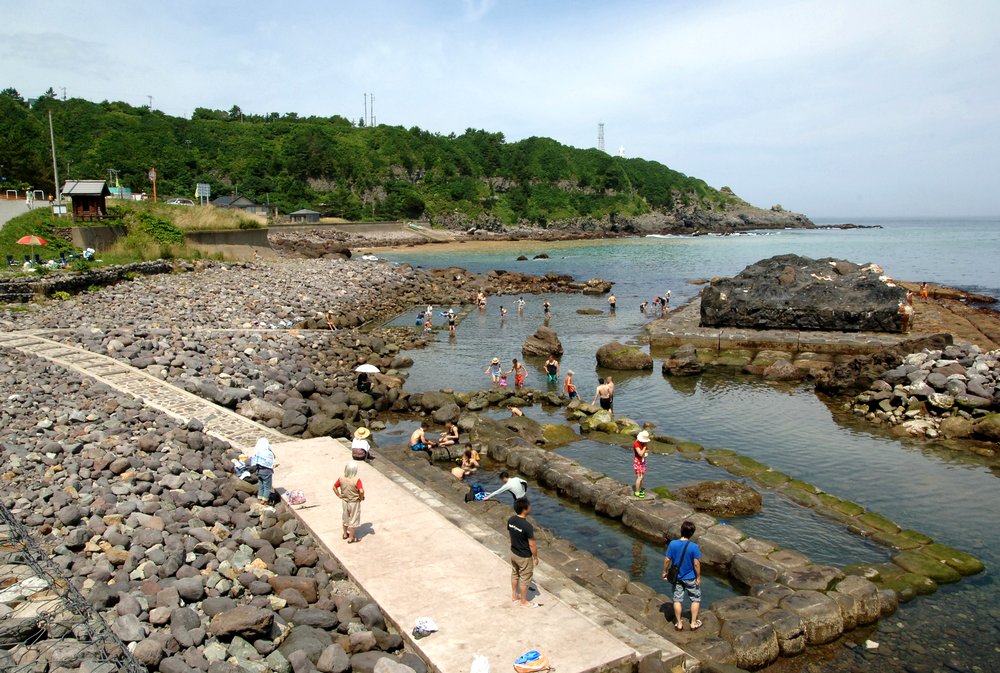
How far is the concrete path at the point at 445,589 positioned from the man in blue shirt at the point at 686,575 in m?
1.68

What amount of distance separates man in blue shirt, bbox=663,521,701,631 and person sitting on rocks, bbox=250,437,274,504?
7.08 meters

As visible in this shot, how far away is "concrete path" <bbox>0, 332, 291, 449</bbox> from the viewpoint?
16.6 meters

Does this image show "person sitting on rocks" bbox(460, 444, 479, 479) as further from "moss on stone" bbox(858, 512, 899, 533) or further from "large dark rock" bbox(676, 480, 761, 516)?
"moss on stone" bbox(858, 512, 899, 533)

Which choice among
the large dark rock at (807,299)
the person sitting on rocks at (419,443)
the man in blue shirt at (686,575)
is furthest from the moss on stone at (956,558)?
the large dark rock at (807,299)

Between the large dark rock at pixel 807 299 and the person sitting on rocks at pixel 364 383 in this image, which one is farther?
the large dark rock at pixel 807 299

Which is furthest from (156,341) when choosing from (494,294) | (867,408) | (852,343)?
(494,294)

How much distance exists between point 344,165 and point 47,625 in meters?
117

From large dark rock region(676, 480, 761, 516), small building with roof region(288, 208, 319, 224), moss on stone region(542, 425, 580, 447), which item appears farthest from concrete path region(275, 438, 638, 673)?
small building with roof region(288, 208, 319, 224)

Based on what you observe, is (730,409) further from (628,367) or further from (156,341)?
(156,341)

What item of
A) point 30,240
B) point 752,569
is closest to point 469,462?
point 752,569

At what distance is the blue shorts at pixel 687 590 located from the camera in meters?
9.94

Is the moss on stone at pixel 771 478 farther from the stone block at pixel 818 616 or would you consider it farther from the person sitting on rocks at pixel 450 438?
the person sitting on rocks at pixel 450 438

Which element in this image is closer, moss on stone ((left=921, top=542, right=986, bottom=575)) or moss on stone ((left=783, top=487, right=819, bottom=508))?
moss on stone ((left=921, top=542, right=986, bottom=575))

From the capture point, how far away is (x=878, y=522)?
14336 millimetres
